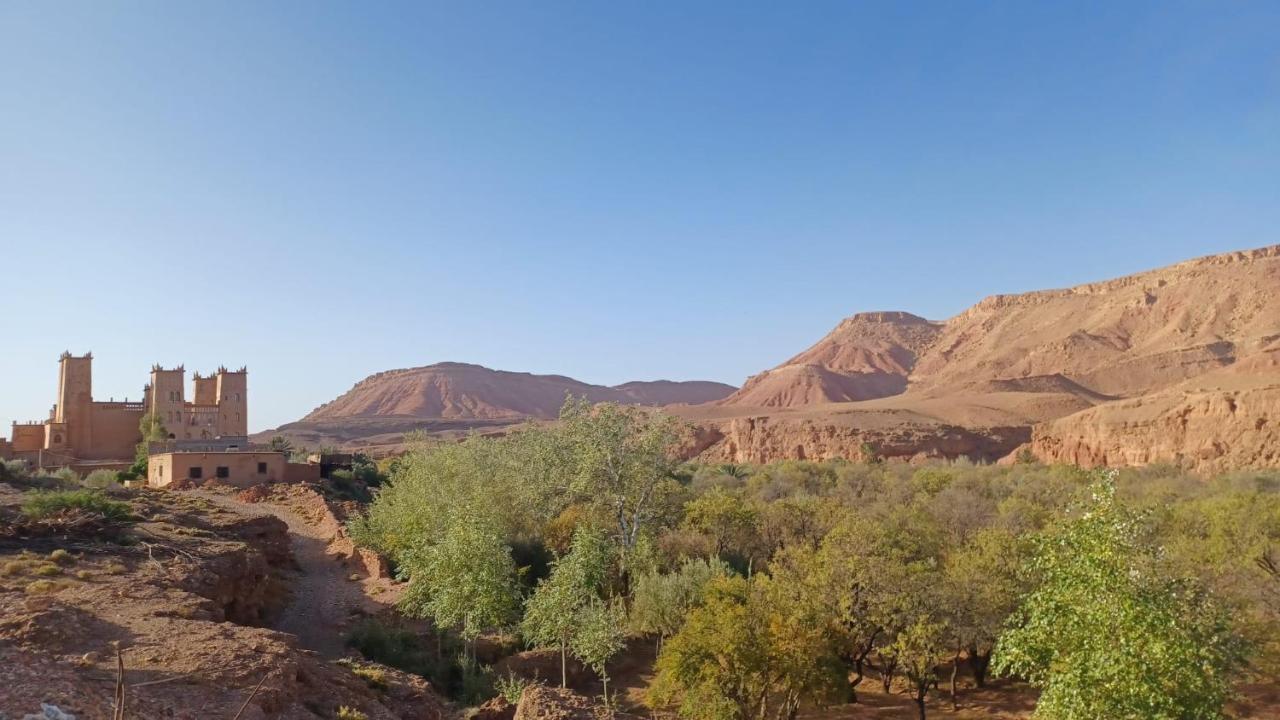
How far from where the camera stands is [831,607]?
19172 mm

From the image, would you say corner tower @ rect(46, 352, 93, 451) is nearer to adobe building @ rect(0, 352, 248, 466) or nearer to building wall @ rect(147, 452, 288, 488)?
adobe building @ rect(0, 352, 248, 466)

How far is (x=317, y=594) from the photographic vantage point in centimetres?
2392

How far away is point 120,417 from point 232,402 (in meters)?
6.96

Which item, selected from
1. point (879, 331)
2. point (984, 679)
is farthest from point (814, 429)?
point (879, 331)

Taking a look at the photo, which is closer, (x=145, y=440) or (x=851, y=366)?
(x=145, y=440)

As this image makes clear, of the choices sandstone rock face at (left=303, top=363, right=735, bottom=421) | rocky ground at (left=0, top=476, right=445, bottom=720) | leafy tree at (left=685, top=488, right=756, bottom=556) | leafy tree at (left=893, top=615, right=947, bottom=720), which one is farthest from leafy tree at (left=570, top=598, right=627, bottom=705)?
sandstone rock face at (left=303, top=363, right=735, bottom=421)

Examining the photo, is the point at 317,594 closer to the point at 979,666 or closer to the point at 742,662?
the point at 742,662

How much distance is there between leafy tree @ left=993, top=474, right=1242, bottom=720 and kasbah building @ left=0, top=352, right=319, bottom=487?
132 feet

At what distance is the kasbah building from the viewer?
42.8m

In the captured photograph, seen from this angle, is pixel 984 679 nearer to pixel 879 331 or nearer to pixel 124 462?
pixel 124 462

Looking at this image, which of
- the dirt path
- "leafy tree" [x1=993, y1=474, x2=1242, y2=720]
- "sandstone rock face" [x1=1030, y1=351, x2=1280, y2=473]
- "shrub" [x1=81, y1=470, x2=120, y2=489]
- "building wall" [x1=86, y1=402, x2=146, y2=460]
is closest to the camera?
"leafy tree" [x1=993, y1=474, x2=1242, y2=720]

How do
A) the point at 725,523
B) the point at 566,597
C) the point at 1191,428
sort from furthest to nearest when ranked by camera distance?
1. the point at 1191,428
2. the point at 725,523
3. the point at 566,597

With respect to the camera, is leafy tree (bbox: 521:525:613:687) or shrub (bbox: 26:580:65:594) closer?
shrub (bbox: 26:580:65:594)

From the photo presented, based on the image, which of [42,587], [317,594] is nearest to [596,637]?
[42,587]
